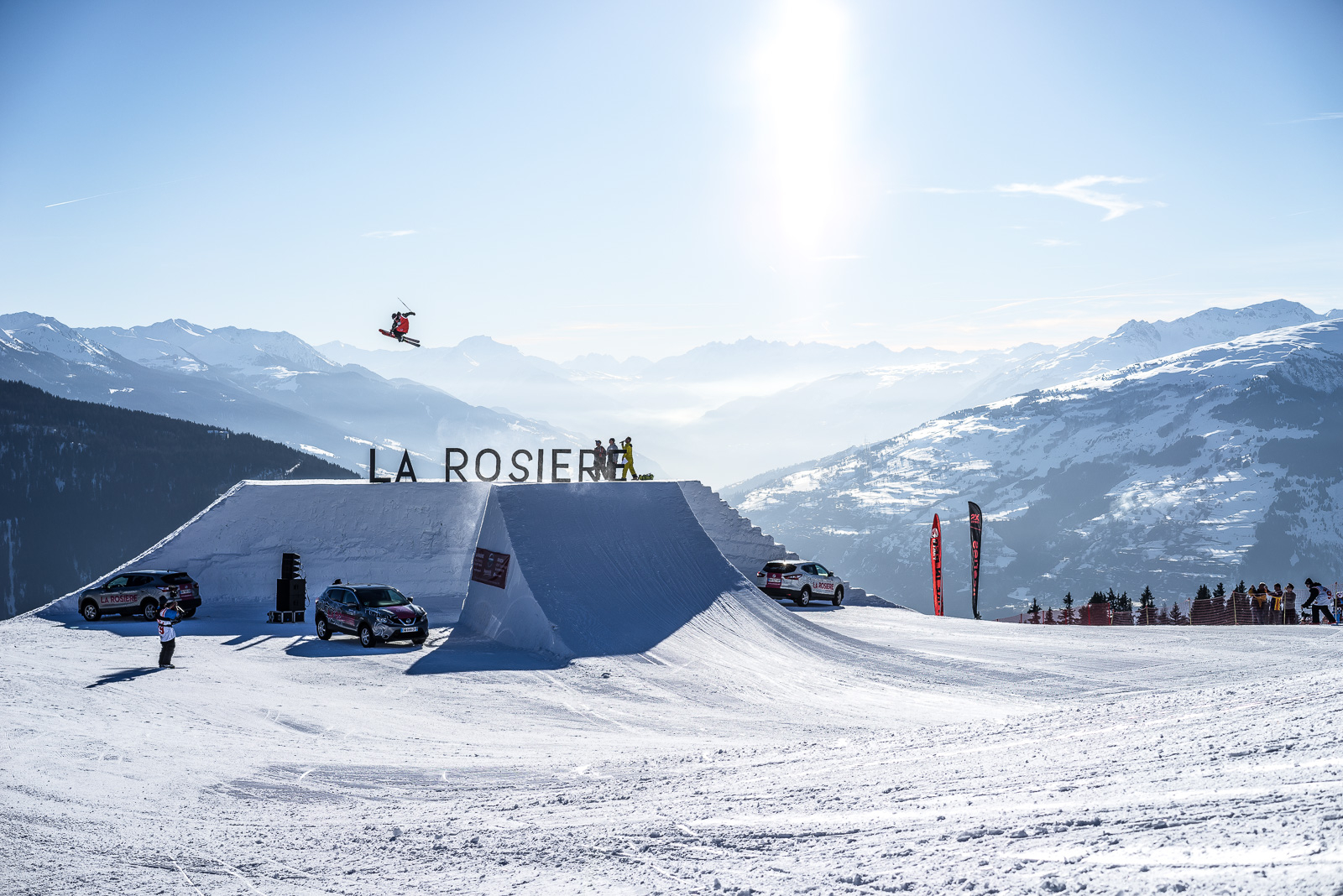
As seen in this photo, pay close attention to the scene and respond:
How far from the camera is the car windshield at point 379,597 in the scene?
25.4 metres

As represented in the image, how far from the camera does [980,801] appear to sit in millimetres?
9227

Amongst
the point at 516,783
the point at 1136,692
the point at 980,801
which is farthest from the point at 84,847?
the point at 1136,692

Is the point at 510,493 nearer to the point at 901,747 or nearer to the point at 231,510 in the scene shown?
the point at 231,510

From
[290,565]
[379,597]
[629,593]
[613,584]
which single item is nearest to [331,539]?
[290,565]

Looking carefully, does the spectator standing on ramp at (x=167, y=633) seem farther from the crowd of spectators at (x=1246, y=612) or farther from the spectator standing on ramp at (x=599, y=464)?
the crowd of spectators at (x=1246, y=612)

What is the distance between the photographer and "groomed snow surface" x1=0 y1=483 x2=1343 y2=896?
7.87m

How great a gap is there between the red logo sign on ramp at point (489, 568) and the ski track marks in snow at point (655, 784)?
5.53m

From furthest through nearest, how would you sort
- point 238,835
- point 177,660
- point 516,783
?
1. point 177,660
2. point 516,783
3. point 238,835

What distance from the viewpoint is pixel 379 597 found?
2570 cm

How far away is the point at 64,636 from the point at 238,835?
19.3 m

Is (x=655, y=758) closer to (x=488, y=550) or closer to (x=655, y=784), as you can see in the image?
(x=655, y=784)

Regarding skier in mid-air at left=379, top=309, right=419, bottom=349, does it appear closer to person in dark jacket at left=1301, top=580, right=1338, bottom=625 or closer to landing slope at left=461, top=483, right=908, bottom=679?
landing slope at left=461, top=483, right=908, bottom=679

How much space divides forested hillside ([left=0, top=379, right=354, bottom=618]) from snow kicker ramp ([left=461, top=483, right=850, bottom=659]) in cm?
13399

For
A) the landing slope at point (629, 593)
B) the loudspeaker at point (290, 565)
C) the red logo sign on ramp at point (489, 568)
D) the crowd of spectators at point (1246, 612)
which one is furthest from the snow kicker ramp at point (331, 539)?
the crowd of spectators at point (1246, 612)
